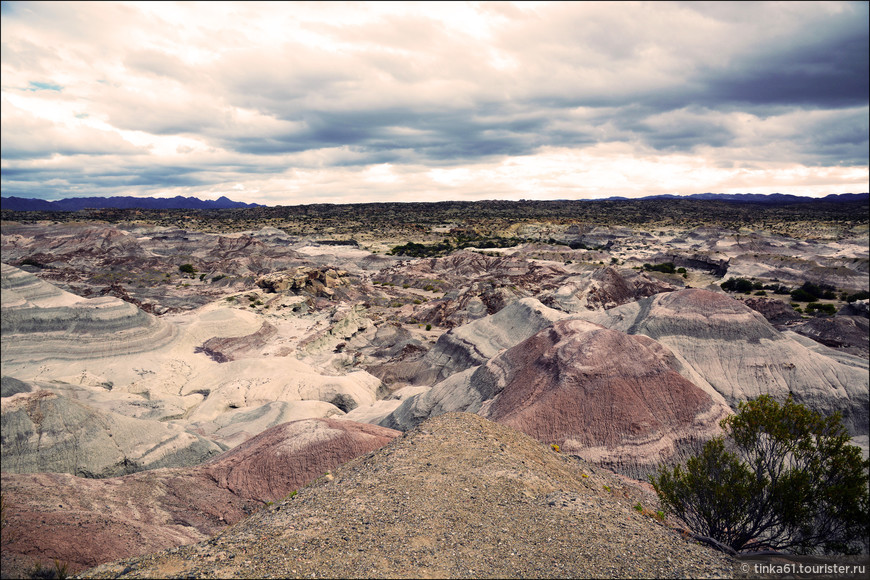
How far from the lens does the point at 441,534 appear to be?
25.1ft

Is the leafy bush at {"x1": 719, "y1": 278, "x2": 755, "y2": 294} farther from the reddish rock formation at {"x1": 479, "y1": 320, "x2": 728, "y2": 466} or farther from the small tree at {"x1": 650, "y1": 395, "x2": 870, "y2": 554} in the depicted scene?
the small tree at {"x1": 650, "y1": 395, "x2": 870, "y2": 554}

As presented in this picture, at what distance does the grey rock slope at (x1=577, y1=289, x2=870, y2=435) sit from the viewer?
20484mm

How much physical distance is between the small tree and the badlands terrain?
75.6 inches

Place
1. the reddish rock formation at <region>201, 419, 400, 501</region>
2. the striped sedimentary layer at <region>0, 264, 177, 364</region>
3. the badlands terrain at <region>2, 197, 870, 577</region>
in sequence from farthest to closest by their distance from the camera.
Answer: the striped sedimentary layer at <region>0, 264, 177, 364</region> → the reddish rock formation at <region>201, 419, 400, 501</region> → the badlands terrain at <region>2, 197, 870, 577</region>

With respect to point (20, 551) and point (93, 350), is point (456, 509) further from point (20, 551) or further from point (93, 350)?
point (93, 350)

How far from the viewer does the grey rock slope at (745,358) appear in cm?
2048

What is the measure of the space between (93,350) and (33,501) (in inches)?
773

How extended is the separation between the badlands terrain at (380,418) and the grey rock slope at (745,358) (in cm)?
11

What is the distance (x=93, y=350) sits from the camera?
25.3 metres

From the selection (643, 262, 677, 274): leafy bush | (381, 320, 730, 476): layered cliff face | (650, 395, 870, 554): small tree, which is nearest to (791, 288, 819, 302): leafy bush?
(643, 262, 677, 274): leafy bush

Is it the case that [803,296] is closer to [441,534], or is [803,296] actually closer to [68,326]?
[441,534]

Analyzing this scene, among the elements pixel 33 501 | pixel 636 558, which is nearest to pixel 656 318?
pixel 636 558

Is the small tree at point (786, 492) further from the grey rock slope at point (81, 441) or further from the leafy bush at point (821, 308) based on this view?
the leafy bush at point (821, 308)

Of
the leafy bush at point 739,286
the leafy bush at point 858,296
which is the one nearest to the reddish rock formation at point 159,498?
the leafy bush at point 739,286
